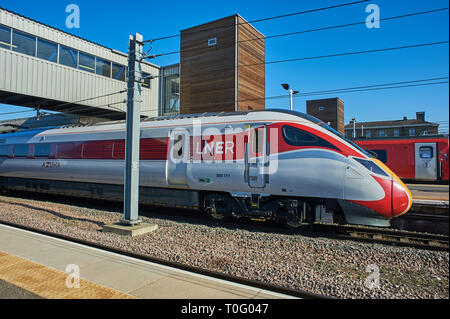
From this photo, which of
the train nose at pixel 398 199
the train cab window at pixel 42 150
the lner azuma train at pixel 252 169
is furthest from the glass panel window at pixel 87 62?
the train nose at pixel 398 199

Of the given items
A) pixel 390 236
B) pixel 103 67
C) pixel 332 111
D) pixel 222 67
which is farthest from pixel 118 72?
pixel 332 111

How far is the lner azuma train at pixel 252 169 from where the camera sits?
7.24 meters

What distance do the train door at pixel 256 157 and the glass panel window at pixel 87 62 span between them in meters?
17.4

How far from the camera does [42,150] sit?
1390 centimetres

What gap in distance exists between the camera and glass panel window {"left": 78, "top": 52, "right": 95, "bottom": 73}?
21.0 metres

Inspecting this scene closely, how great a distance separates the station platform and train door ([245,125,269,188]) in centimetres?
377

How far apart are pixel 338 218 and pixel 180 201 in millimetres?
4861

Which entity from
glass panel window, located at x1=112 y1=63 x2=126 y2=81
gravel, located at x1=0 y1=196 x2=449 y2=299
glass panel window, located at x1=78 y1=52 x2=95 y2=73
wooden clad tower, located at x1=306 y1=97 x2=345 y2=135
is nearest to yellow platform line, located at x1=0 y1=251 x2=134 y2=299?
gravel, located at x1=0 y1=196 x2=449 y2=299

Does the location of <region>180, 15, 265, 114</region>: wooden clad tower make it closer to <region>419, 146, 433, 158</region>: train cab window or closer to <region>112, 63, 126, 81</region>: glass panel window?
<region>112, 63, 126, 81</region>: glass panel window

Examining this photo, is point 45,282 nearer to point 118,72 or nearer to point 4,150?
point 4,150

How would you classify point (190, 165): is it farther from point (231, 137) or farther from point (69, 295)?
point (69, 295)

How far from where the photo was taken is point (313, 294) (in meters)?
4.22

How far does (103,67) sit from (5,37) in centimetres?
648
